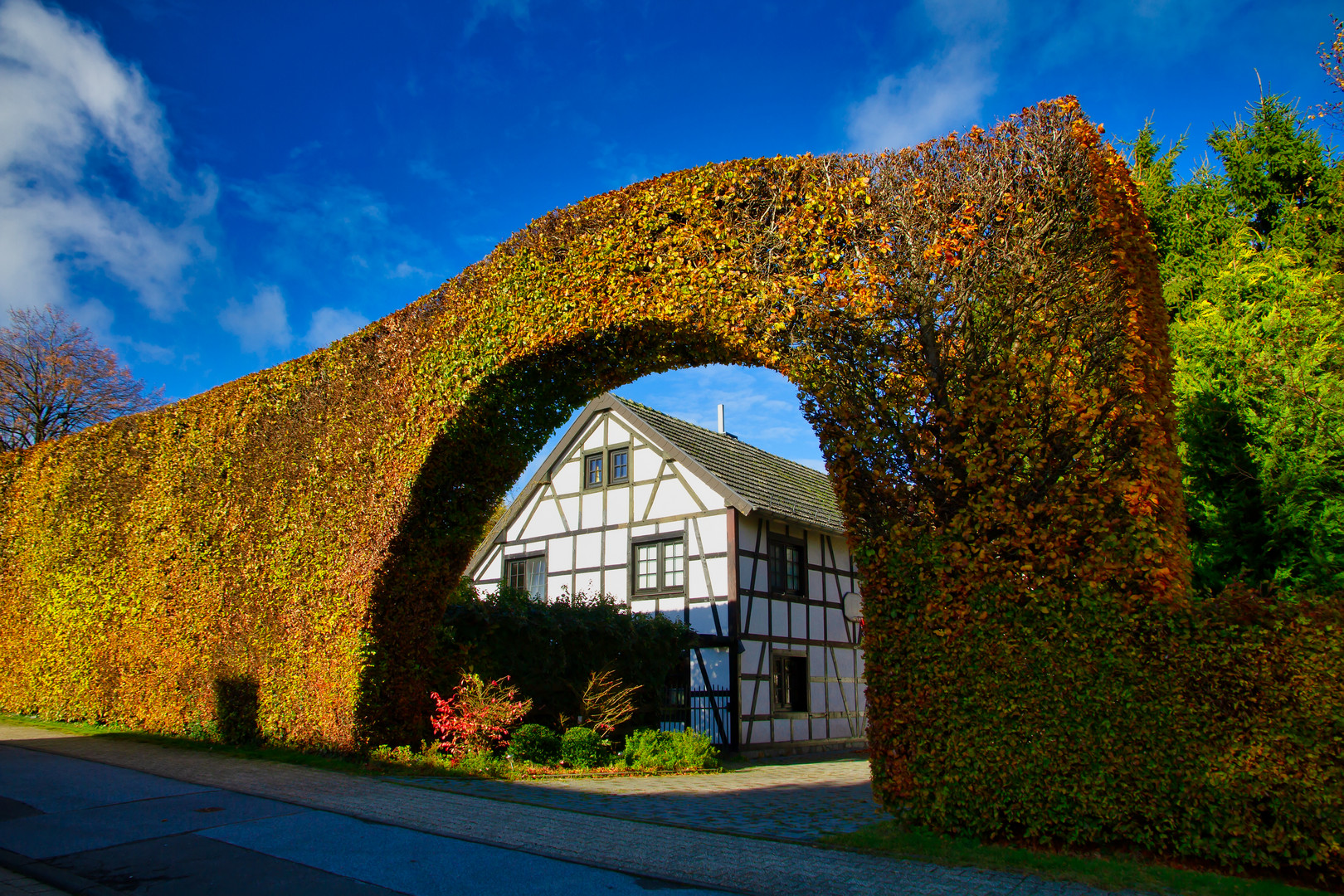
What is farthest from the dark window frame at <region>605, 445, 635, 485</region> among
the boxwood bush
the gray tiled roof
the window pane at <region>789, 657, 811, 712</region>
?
the boxwood bush

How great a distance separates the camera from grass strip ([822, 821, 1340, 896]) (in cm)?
478

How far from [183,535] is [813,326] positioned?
10649 millimetres

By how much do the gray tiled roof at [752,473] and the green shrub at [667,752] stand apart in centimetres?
559

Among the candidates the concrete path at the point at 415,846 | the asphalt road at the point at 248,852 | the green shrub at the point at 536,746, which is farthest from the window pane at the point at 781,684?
the asphalt road at the point at 248,852

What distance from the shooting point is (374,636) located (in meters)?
9.80

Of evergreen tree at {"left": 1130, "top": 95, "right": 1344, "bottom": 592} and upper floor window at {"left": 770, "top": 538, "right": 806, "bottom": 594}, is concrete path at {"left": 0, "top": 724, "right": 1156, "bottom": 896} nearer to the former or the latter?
evergreen tree at {"left": 1130, "top": 95, "right": 1344, "bottom": 592}

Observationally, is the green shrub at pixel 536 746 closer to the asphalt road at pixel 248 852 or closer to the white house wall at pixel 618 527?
the asphalt road at pixel 248 852

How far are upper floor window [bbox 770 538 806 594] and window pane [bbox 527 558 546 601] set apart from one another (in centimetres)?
581

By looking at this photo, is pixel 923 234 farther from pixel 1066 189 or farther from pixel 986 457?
pixel 986 457

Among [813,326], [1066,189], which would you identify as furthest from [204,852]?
[1066,189]

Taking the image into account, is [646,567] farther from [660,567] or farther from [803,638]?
[803,638]

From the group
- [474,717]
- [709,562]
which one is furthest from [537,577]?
[474,717]

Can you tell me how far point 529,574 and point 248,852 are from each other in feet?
48.9

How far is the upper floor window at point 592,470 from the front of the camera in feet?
64.3
